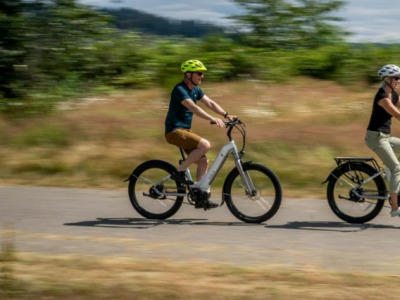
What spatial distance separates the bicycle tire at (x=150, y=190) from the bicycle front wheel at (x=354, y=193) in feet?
5.63

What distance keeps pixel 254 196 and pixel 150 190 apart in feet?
4.01

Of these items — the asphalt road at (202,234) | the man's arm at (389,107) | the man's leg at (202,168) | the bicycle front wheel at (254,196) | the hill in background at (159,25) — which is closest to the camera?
the asphalt road at (202,234)

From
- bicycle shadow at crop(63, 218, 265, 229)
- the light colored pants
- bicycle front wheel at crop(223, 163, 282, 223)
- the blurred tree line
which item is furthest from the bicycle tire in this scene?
the blurred tree line

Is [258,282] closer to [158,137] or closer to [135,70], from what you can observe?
[158,137]

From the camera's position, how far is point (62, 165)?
13.3m

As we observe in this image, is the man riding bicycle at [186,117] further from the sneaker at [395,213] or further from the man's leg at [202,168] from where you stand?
the sneaker at [395,213]

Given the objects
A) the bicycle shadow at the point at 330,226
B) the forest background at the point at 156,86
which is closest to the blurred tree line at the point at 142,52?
the forest background at the point at 156,86

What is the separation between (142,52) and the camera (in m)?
19.2

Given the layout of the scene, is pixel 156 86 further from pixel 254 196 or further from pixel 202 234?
pixel 202 234

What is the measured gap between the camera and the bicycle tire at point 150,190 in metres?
9.88

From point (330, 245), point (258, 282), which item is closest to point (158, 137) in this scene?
point (330, 245)

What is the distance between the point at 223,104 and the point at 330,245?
823 cm

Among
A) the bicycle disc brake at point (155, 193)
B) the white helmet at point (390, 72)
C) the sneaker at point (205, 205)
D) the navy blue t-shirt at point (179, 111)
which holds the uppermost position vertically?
the white helmet at point (390, 72)

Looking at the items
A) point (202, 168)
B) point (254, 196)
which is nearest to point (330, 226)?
point (254, 196)
